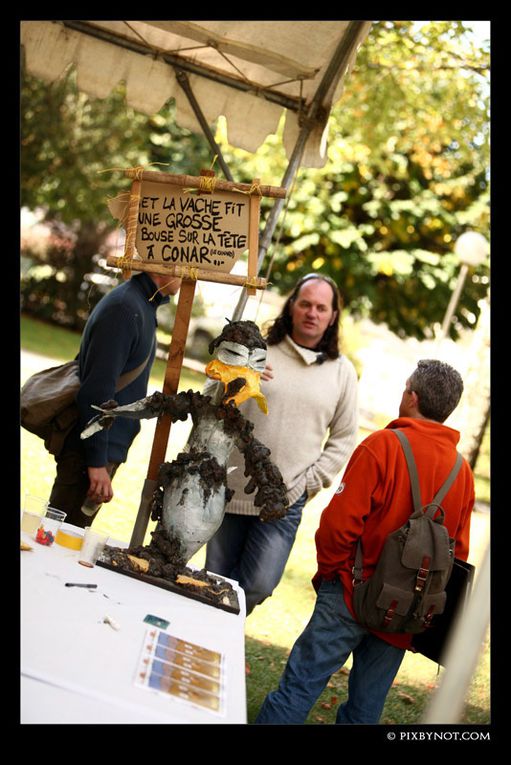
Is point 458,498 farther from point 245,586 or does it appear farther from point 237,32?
point 237,32

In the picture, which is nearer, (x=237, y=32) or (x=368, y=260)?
(x=237, y=32)

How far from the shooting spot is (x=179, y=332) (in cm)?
308

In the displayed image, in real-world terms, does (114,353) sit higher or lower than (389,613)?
higher

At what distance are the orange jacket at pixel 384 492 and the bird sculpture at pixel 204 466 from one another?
28cm

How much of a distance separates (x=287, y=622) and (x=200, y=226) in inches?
131

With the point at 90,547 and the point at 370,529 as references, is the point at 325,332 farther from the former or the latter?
the point at 90,547

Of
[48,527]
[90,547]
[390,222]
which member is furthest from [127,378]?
[390,222]

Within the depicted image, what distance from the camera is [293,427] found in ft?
12.1

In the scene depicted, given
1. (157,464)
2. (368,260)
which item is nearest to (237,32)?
(157,464)

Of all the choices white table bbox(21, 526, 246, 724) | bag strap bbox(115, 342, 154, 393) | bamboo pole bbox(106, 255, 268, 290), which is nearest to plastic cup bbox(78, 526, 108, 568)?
white table bbox(21, 526, 246, 724)

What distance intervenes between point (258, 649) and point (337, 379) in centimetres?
195

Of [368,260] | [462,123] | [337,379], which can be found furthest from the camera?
[368,260]

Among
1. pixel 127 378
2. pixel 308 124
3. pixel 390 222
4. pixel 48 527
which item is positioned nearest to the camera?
pixel 48 527

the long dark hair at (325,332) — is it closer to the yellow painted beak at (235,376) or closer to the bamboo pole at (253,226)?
the bamboo pole at (253,226)
